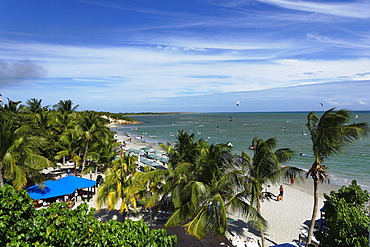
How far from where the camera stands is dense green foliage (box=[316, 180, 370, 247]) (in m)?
5.55

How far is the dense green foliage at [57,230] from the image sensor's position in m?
4.60

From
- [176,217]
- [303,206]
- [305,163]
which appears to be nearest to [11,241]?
[176,217]

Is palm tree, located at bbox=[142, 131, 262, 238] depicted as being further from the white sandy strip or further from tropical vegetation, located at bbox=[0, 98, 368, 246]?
the white sandy strip

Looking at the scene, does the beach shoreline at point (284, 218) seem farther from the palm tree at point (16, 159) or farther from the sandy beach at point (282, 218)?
the palm tree at point (16, 159)

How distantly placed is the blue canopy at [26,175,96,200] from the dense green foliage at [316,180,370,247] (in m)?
11.1

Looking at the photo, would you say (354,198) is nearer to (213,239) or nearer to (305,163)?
(213,239)

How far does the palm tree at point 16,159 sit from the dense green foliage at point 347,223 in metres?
10.9

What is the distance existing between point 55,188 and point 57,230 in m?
8.77

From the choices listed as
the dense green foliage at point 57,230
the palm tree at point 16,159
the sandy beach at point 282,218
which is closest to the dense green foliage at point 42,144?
the palm tree at point 16,159

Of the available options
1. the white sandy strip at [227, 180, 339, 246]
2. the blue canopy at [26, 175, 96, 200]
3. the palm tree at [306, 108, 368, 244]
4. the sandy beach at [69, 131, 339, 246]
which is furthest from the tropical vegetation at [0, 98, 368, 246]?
the white sandy strip at [227, 180, 339, 246]

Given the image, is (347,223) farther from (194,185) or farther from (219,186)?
(194,185)

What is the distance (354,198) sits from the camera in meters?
6.91

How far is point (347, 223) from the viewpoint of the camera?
5.72 metres

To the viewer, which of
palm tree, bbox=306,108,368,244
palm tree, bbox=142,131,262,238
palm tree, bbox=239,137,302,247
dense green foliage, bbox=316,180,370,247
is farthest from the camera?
palm tree, bbox=239,137,302,247
